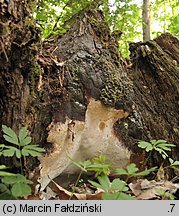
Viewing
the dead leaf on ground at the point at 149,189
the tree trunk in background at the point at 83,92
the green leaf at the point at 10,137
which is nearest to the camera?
the green leaf at the point at 10,137

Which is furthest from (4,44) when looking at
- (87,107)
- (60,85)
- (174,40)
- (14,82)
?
(174,40)

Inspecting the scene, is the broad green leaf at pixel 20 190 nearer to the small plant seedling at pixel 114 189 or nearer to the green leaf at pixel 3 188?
the green leaf at pixel 3 188

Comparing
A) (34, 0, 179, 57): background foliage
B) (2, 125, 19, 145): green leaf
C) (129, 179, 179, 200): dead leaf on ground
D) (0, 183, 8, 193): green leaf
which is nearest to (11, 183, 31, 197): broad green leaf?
(0, 183, 8, 193): green leaf

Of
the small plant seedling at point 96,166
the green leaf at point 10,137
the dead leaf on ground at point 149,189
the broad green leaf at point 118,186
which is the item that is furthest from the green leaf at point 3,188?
the dead leaf on ground at point 149,189

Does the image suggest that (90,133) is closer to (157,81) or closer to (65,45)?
(65,45)

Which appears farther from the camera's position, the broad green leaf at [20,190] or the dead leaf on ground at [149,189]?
the dead leaf on ground at [149,189]

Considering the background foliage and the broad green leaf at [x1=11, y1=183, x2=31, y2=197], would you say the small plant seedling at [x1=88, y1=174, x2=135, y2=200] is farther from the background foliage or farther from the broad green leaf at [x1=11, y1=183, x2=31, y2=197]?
the background foliage

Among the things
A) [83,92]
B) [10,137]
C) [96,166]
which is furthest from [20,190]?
[83,92]
